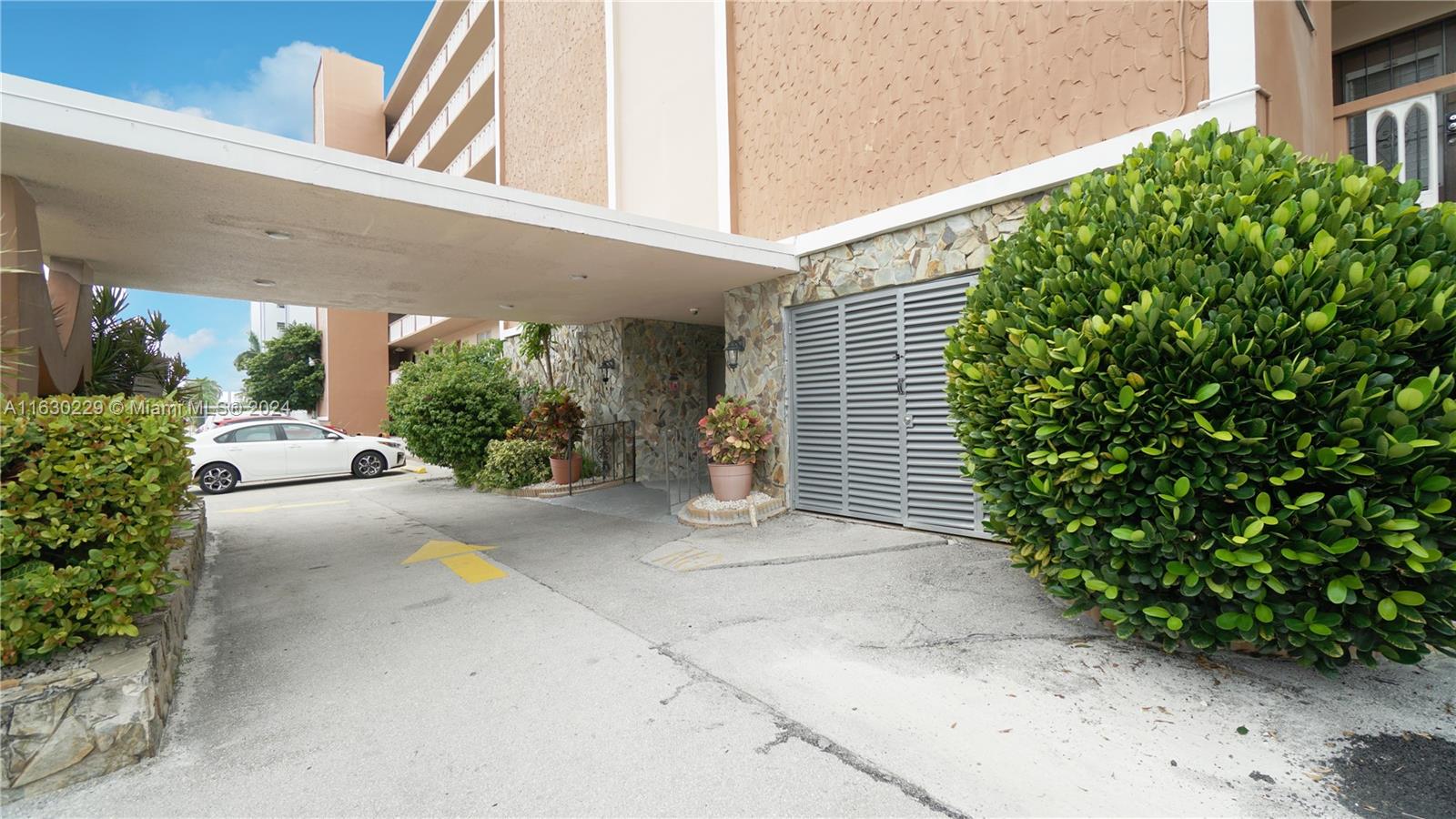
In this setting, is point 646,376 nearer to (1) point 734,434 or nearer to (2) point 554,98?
(1) point 734,434

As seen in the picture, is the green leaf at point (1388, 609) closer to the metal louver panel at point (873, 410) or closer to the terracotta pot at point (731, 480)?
the metal louver panel at point (873, 410)

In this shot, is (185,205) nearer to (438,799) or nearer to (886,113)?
(438,799)

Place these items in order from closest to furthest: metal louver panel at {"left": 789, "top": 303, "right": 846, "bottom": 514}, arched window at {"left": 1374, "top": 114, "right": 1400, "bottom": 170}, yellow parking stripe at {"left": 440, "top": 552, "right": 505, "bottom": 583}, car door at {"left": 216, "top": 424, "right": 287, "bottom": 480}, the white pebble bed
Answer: yellow parking stripe at {"left": 440, "top": 552, "right": 505, "bottom": 583} → arched window at {"left": 1374, "top": 114, "right": 1400, "bottom": 170} → metal louver panel at {"left": 789, "top": 303, "right": 846, "bottom": 514} → the white pebble bed → car door at {"left": 216, "top": 424, "right": 287, "bottom": 480}

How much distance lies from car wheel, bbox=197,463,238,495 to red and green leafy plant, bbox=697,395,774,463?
1064 cm

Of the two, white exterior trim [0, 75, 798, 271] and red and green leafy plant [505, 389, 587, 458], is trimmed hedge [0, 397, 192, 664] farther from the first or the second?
red and green leafy plant [505, 389, 587, 458]

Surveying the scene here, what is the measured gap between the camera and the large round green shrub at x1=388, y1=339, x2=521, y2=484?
11641mm

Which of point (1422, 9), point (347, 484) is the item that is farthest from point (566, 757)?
point (347, 484)

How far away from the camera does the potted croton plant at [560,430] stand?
10.6 m

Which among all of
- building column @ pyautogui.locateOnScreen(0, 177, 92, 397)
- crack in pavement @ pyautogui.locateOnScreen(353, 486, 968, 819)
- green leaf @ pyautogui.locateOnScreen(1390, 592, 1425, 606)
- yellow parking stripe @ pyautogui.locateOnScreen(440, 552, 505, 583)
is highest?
building column @ pyautogui.locateOnScreen(0, 177, 92, 397)

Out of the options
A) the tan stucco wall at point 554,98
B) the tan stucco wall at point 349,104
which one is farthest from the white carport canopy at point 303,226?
the tan stucco wall at point 349,104

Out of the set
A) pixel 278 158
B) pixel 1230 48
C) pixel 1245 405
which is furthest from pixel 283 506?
pixel 1230 48

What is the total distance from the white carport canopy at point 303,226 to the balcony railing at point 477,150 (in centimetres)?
1169

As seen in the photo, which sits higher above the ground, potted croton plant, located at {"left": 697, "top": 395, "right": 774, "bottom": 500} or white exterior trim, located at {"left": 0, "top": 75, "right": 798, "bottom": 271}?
white exterior trim, located at {"left": 0, "top": 75, "right": 798, "bottom": 271}

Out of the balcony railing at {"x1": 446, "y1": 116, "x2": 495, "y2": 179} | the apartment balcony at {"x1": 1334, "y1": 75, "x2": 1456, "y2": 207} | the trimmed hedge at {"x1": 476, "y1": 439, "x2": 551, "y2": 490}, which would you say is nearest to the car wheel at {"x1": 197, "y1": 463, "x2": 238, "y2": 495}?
the trimmed hedge at {"x1": 476, "y1": 439, "x2": 551, "y2": 490}
